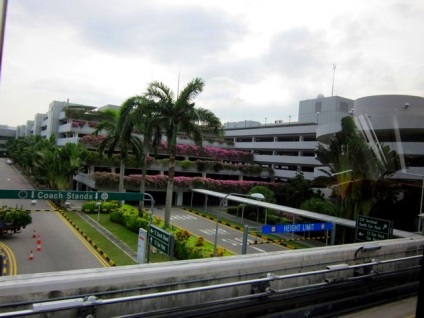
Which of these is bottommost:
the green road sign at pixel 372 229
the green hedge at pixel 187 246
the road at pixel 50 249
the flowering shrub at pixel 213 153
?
the road at pixel 50 249

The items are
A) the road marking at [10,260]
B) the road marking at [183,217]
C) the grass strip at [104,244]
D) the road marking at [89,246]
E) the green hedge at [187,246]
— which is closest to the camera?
the road marking at [10,260]

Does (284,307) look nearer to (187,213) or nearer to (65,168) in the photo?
(187,213)

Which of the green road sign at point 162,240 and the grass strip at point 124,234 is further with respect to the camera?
the grass strip at point 124,234

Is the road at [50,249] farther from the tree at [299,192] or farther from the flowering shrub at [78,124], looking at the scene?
the flowering shrub at [78,124]

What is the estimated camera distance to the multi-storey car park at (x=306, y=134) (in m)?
15.7

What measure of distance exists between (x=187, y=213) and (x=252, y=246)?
12.2m

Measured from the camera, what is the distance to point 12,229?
19031mm

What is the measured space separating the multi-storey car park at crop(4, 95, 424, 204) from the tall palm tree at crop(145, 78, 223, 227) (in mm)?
7300

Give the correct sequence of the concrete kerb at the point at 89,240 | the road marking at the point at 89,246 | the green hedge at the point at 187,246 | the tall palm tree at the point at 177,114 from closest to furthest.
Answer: the green hedge at the point at 187,246 → the road marking at the point at 89,246 → the concrete kerb at the point at 89,240 → the tall palm tree at the point at 177,114

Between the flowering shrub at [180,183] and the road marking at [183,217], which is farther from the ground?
the flowering shrub at [180,183]

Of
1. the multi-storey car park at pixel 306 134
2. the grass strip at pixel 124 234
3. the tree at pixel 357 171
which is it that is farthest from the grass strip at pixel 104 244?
the tree at pixel 357 171

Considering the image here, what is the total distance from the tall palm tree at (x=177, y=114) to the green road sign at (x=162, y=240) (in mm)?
5254

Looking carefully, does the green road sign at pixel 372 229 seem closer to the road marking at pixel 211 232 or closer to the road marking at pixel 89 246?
the road marking at pixel 89 246

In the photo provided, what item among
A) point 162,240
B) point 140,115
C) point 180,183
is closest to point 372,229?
point 162,240
